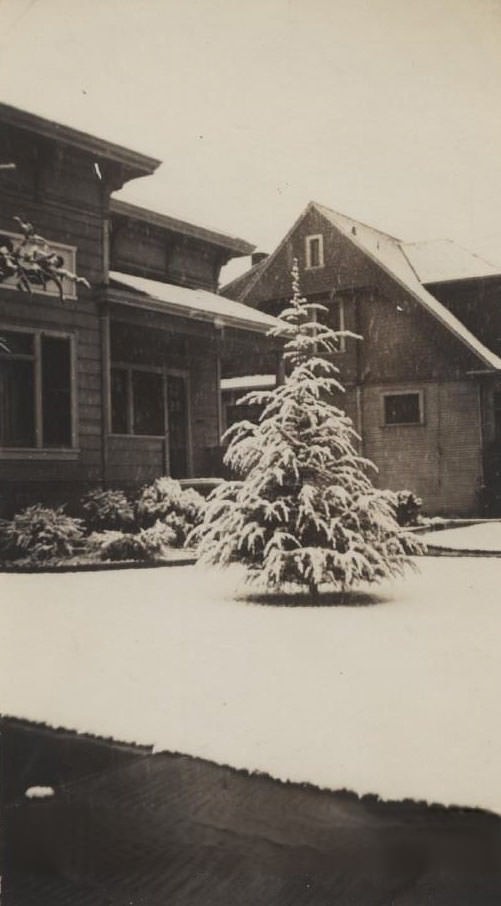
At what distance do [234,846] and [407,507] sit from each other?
2817mm

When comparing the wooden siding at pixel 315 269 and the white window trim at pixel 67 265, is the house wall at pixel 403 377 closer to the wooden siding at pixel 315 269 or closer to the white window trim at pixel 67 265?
the wooden siding at pixel 315 269

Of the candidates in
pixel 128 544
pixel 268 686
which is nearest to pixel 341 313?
pixel 128 544

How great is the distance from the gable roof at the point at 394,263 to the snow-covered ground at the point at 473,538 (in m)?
0.98

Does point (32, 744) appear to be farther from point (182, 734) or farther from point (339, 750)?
point (339, 750)

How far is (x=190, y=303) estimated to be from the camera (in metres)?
6.60

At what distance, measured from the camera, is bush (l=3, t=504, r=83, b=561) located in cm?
425

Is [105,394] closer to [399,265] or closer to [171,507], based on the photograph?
[171,507]

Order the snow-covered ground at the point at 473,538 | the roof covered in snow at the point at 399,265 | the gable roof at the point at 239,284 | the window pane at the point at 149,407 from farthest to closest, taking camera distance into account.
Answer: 1. the gable roof at the point at 239,284
2. the window pane at the point at 149,407
3. the snow-covered ground at the point at 473,538
4. the roof covered in snow at the point at 399,265

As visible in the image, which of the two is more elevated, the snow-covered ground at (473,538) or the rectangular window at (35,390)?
the rectangular window at (35,390)

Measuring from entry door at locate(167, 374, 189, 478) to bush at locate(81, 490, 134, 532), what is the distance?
1.40 feet

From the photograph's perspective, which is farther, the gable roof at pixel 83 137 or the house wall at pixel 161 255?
A: the house wall at pixel 161 255

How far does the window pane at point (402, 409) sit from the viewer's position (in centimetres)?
450

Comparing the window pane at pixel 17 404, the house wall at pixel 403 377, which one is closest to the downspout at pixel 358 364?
the house wall at pixel 403 377

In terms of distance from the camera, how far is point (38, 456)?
4.52 m
